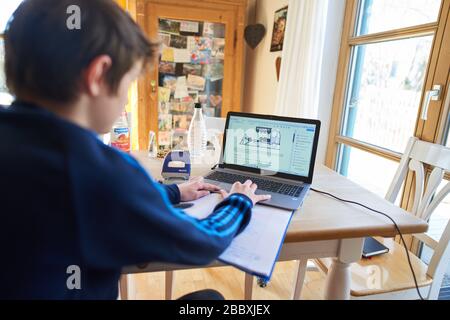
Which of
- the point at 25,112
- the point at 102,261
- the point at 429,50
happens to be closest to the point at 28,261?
the point at 102,261

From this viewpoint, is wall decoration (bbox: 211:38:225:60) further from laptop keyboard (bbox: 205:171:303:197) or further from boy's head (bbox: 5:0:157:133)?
boy's head (bbox: 5:0:157:133)

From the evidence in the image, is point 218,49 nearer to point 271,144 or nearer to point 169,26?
point 169,26

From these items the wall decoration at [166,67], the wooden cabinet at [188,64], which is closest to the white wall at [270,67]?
the wooden cabinet at [188,64]

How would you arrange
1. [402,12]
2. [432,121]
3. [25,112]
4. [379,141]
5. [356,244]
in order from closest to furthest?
[25,112], [356,244], [432,121], [402,12], [379,141]

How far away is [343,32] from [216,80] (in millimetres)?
1345

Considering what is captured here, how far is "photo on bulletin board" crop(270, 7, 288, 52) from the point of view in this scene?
245cm

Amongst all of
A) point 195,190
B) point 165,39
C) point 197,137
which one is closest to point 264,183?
point 195,190

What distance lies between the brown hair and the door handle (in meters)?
1.41

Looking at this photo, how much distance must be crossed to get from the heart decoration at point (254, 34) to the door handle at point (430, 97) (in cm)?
173

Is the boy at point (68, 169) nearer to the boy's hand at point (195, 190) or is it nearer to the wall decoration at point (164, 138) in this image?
the boy's hand at point (195, 190)

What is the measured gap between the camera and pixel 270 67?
8.91 feet

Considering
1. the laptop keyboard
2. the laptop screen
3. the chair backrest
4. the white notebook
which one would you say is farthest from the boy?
the chair backrest

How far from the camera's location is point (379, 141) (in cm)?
186
